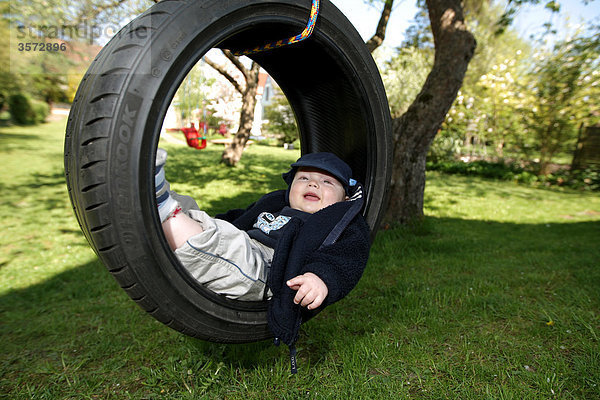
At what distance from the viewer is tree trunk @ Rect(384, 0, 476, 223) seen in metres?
4.97

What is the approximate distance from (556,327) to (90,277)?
419 cm

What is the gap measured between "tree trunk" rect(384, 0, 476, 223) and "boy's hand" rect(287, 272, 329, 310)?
3.87 m

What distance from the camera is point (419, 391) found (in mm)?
2193

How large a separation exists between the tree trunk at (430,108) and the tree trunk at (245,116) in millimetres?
6115

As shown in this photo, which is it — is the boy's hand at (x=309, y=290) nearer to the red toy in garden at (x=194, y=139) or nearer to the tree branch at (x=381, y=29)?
the red toy in garden at (x=194, y=139)

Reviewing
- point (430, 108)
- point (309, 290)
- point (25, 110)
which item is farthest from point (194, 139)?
point (25, 110)

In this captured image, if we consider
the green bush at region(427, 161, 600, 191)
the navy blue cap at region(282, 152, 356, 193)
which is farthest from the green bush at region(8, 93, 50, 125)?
the navy blue cap at region(282, 152, 356, 193)

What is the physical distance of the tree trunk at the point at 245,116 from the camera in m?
10.5

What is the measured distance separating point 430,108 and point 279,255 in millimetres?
4014

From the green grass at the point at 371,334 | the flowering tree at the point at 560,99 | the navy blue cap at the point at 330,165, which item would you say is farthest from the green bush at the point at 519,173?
the navy blue cap at the point at 330,165

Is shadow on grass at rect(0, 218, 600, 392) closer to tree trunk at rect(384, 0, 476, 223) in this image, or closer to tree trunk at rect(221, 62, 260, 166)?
tree trunk at rect(384, 0, 476, 223)

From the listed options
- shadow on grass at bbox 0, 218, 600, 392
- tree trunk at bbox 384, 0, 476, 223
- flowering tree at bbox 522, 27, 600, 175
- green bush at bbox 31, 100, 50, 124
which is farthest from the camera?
green bush at bbox 31, 100, 50, 124

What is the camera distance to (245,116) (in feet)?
34.9

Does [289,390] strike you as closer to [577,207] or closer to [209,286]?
[209,286]
